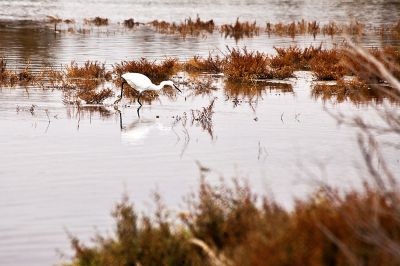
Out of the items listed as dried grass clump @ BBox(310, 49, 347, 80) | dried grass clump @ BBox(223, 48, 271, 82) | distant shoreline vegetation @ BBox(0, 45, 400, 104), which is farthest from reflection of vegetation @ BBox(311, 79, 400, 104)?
dried grass clump @ BBox(223, 48, 271, 82)

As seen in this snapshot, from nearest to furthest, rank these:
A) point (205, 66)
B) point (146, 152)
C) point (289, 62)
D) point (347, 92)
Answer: point (146, 152), point (347, 92), point (205, 66), point (289, 62)

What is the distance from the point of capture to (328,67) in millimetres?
21750

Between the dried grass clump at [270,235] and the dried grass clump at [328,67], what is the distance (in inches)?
546

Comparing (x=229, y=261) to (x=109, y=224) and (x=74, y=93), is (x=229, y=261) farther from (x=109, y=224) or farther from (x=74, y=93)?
(x=74, y=93)

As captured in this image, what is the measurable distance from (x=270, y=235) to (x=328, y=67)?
55.2 feet

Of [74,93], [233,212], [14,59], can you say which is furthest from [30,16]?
[233,212]

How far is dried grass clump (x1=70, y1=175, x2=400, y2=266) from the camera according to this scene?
188 inches

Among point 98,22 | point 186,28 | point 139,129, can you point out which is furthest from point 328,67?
point 98,22

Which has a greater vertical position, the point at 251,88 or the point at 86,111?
the point at 251,88

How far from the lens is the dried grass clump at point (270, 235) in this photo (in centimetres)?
478

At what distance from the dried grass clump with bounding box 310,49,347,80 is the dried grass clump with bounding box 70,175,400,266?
13.9 meters

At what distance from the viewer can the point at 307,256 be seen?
15.9 feet

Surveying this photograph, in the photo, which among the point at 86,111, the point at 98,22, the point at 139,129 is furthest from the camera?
the point at 98,22

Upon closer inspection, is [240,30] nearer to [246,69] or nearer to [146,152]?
[246,69]
